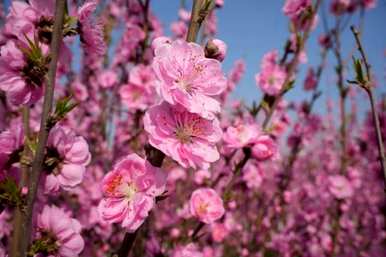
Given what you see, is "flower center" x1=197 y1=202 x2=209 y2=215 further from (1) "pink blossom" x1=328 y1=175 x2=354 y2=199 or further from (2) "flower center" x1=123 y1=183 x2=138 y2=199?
(1) "pink blossom" x1=328 y1=175 x2=354 y2=199

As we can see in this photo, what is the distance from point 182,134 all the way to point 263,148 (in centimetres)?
93

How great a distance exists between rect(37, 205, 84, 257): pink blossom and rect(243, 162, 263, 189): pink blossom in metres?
2.49

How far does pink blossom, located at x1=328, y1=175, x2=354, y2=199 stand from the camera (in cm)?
415

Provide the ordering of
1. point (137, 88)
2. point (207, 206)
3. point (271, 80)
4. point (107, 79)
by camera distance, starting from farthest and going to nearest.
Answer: point (107, 79) < point (137, 88) < point (271, 80) < point (207, 206)

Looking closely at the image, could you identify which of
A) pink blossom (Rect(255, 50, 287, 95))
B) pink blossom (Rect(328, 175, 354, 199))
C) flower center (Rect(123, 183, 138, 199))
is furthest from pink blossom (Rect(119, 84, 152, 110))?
pink blossom (Rect(328, 175, 354, 199))

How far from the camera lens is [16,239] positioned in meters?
1.34

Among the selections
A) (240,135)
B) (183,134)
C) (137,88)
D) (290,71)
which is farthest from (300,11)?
(183,134)

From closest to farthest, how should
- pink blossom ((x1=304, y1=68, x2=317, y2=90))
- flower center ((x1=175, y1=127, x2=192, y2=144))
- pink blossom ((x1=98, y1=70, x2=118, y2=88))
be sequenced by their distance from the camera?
flower center ((x1=175, y1=127, x2=192, y2=144)), pink blossom ((x1=304, y1=68, x2=317, y2=90)), pink blossom ((x1=98, y1=70, x2=118, y2=88))

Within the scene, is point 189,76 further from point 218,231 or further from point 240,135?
point 218,231

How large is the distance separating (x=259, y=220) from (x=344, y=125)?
139 cm

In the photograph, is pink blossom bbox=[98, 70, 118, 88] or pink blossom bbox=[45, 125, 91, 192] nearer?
pink blossom bbox=[45, 125, 91, 192]

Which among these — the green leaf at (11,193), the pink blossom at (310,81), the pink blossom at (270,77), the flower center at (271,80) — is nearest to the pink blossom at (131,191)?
the green leaf at (11,193)

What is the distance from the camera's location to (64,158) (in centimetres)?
125

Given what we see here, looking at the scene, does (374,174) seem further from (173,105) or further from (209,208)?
(173,105)
